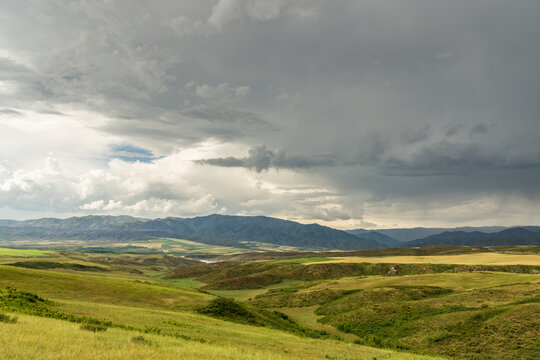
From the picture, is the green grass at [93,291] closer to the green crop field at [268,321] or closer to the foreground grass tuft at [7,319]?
the green crop field at [268,321]

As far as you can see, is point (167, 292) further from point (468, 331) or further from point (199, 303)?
point (468, 331)

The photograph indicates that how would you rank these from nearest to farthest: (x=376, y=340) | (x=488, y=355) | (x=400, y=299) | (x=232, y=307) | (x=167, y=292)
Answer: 1. (x=488, y=355)
2. (x=376, y=340)
3. (x=232, y=307)
4. (x=167, y=292)
5. (x=400, y=299)

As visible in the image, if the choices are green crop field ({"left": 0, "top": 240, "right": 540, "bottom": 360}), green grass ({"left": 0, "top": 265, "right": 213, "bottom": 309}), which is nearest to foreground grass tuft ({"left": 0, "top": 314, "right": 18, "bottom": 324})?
green crop field ({"left": 0, "top": 240, "right": 540, "bottom": 360})

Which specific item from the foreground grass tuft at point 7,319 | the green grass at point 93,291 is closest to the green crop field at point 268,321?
the foreground grass tuft at point 7,319

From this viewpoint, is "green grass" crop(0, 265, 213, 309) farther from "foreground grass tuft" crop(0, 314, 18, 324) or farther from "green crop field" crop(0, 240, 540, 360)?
"foreground grass tuft" crop(0, 314, 18, 324)

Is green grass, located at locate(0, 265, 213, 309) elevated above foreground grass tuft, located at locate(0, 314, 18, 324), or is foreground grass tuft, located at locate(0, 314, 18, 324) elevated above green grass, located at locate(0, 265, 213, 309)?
foreground grass tuft, located at locate(0, 314, 18, 324)

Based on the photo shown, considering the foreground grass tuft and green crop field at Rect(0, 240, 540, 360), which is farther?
the foreground grass tuft

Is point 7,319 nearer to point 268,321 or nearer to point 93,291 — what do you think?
point 93,291

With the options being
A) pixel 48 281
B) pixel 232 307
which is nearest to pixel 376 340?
pixel 232 307

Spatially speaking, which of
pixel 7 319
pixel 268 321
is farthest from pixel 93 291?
pixel 7 319

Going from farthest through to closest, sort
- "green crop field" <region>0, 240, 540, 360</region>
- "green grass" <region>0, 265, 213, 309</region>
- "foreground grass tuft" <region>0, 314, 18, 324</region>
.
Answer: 1. "green grass" <region>0, 265, 213, 309</region>
2. "foreground grass tuft" <region>0, 314, 18, 324</region>
3. "green crop field" <region>0, 240, 540, 360</region>

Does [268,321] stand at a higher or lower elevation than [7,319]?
lower

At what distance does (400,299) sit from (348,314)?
15.4 m

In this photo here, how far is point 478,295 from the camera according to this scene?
5978 cm
